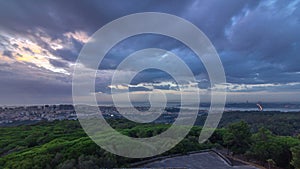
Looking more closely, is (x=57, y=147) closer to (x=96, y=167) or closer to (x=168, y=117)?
(x=96, y=167)

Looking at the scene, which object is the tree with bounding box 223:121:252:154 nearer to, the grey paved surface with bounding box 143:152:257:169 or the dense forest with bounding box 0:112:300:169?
the dense forest with bounding box 0:112:300:169

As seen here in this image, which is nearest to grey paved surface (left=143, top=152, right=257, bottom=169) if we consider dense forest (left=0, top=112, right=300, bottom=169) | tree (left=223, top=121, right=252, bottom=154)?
dense forest (left=0, top=112, right=300, bottom=169)

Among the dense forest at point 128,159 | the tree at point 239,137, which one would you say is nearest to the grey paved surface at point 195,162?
the dense forest at point 128,159

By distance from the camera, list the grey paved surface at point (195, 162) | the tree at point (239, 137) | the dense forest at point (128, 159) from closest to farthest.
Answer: the dense forest at point (128, 159)
the grey paved surface at point (195, 162)
the tree at point (239, 137)

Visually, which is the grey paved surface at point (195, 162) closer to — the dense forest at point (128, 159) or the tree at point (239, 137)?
the dense forest at point (128, 159)

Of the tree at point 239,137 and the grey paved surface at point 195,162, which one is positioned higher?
the tree at point 239,137

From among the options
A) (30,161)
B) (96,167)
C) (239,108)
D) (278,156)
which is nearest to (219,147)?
(278,156)

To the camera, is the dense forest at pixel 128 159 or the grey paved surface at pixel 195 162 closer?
the dense forest at pixel 128 159
